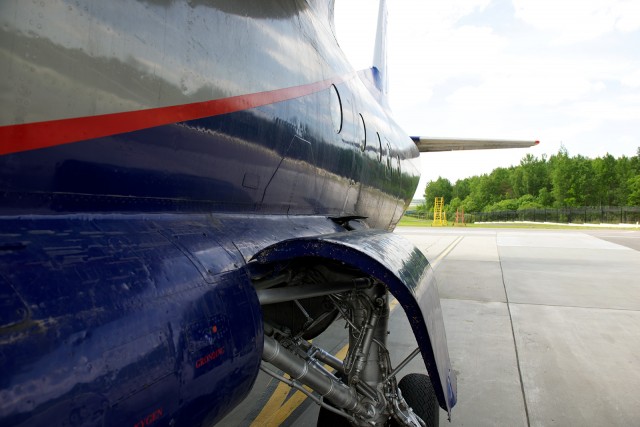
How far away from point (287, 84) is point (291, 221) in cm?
78

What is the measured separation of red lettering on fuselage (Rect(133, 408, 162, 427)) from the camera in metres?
1.08

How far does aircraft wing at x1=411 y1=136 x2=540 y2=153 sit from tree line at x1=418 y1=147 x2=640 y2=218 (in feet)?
204

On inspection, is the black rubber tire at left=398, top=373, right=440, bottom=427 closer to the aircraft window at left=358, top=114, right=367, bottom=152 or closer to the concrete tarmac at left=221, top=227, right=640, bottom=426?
the concrete tarmac at left=221, top=227, right=640, bottom=426

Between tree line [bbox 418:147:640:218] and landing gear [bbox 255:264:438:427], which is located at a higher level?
tree line [bbox 418:147:640:218]

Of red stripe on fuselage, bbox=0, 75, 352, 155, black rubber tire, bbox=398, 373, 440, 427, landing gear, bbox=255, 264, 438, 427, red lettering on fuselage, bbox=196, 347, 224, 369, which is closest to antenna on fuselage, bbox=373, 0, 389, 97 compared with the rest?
black rubber tire, bbox=398, 373, 440, 427

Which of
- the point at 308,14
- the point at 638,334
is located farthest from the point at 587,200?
the point at 308,14

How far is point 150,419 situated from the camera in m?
1.11

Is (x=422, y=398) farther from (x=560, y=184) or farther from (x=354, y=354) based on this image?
(x=560, y=184)

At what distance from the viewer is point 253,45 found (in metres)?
2.01

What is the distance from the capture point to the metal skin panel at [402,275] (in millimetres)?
1715

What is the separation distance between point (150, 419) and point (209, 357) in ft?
0.82

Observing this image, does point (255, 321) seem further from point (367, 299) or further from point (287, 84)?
point (287, 84)

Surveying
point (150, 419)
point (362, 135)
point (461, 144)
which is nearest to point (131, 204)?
point (150, 419)

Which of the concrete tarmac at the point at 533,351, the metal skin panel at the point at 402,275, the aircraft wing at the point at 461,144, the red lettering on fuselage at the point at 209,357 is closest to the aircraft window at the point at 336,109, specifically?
the metal skin panel at the point at 402,275
